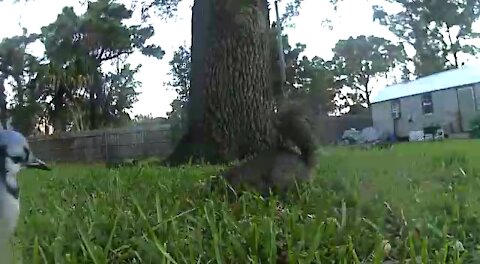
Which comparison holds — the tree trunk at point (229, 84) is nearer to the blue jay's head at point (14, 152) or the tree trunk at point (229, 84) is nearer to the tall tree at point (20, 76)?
the tall tree at point (20, 76)

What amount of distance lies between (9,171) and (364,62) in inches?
22.0

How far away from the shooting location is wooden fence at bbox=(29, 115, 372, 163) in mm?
652

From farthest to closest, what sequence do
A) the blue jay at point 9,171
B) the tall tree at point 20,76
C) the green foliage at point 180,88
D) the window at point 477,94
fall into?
the green foliage at point 180,88 < the window at point 477,94 < the tall tree at point 20,76 < the blue jay at point 9,171

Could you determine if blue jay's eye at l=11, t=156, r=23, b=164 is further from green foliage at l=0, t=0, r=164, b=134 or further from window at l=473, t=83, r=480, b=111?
window at l=473, t=83, r=480, b=111

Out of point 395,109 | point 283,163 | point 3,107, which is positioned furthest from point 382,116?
point 3,107

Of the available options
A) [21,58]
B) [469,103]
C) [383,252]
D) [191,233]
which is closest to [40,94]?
[21,58]

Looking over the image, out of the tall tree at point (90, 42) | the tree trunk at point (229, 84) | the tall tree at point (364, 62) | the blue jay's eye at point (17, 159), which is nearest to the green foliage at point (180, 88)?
the tree trunk at point (229, 84)

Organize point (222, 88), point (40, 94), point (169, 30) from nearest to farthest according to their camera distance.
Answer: point (40, 94) < point (169, 30) < point (222, 88)

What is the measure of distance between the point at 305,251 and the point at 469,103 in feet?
0.97

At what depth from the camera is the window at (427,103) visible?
80 cm

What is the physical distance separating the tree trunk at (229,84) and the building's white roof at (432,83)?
0.22 meters

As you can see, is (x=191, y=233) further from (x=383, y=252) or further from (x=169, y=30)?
(x=169, y=30)

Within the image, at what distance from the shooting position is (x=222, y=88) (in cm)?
115

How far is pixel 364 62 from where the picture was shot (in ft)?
2.72
